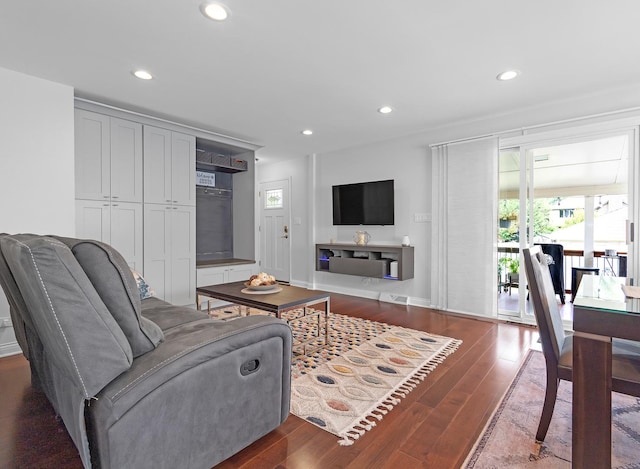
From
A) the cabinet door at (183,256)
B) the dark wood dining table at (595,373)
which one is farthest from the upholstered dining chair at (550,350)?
the cabinet door at (183,256)

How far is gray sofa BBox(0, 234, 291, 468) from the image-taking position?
3.71ft

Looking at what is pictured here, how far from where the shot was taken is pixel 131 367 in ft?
4.17

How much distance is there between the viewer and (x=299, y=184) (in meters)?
6.28

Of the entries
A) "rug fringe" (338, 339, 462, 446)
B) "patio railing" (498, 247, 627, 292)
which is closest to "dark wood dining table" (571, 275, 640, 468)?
"rug fringe" (338, 339, 462, 446)

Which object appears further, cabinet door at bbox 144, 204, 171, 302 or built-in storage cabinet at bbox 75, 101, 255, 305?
cabinet door at bbox 144, 204, 171, 302

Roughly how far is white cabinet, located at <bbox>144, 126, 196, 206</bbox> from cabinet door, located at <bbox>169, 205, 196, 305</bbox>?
178 millimetres

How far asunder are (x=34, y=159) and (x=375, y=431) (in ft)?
11.6

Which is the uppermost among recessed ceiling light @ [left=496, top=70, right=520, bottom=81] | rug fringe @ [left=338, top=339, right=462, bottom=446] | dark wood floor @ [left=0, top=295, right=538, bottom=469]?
recessed ceiling light @ [left=496, top=70, right=520, bottom=81]

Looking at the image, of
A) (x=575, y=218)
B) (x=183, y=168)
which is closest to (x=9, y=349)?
(x=183, y=168)

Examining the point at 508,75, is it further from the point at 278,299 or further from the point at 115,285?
the point at 115,285

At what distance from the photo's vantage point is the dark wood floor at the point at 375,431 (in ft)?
5.18

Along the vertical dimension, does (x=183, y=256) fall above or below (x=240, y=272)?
above

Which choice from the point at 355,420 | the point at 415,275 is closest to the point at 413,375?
the point at 355,420

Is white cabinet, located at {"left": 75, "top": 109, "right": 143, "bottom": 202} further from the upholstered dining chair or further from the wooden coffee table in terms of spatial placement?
the upholstered dining chair
